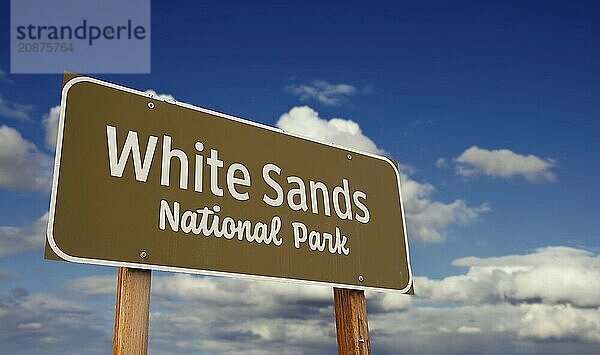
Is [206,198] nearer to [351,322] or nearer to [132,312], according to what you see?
[132,312]

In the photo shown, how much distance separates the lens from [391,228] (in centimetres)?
394

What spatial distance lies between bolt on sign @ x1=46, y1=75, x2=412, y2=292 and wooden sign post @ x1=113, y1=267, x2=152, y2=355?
7cm

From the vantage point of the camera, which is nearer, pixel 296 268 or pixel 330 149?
pixel 296 268

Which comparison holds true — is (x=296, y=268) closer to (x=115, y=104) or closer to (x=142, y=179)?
(x=142, y=179)

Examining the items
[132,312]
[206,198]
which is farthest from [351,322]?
[132,312]

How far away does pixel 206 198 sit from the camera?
311cm

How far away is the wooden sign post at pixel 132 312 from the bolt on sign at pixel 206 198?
0.23ft

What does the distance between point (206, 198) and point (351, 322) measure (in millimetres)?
1106

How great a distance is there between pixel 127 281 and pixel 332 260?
3.76 ft

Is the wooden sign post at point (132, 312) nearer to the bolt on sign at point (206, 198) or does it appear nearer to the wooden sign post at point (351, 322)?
the bolt on sign at point (206, 198)

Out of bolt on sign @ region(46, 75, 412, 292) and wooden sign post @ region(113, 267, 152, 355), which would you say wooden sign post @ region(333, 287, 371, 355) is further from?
wooden sign post @ region(113, 267, 152, 355)

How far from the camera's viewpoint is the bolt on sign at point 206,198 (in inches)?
110

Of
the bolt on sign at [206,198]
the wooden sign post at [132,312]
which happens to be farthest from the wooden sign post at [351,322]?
the wooden sign post at [132,312]

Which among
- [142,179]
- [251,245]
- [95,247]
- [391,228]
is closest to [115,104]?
[142,179]
